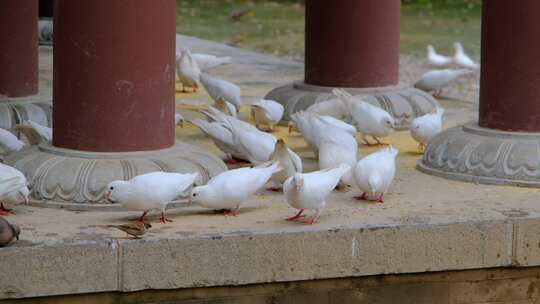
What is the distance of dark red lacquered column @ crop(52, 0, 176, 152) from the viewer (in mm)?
5758

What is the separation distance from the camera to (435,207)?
5.70 meters

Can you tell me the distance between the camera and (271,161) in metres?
5.86

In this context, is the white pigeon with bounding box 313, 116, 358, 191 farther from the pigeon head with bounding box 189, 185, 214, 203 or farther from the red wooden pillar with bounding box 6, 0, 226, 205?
the pigeon head with bounding box 189, 185, 214, 203

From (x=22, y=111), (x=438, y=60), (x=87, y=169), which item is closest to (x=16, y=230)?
(x=87, y=169)

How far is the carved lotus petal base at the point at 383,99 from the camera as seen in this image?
8.00 metres

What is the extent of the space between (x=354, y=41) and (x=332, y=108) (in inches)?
26.8

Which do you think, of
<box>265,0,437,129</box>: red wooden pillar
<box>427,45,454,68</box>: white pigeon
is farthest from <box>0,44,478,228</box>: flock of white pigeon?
<box>427,45,454,68</box>: white pigeon

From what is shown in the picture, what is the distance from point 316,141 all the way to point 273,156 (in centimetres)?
79

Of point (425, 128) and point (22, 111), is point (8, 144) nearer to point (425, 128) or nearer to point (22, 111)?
point (22, 111)

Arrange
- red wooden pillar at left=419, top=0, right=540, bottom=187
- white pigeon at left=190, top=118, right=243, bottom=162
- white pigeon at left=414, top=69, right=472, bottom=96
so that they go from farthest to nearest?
white pigeon at left=414, top=69, right=472, bottom=96
white pigeon at left=190, top=118, right=243, bottom=162
red wooden pillar at left=419, top=0, right=540, bottom=187

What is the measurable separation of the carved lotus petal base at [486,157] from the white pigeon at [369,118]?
60 cm

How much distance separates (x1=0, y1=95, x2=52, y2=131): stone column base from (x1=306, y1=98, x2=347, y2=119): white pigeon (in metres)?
1.51

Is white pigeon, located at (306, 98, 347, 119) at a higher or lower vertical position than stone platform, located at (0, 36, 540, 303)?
higher

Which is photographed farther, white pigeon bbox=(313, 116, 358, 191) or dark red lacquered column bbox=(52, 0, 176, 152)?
Result: white pigeon bbox=(313, 116, 358, 191)
